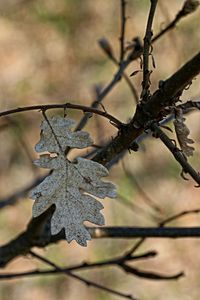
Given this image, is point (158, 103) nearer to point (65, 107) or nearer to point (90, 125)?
point (65, 107)

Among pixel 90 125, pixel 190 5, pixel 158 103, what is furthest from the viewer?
pixel 90 125

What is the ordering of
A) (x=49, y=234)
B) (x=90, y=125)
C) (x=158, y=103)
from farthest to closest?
(x=90, y=125) → (x=49, y=234) → (x=158, y=103)

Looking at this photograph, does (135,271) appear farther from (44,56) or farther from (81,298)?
(44,56)

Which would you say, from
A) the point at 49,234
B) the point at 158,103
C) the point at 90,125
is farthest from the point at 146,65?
the point at 90,125

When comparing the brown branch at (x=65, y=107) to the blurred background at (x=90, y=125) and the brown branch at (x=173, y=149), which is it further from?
the blurred background at (x=90, y=125)

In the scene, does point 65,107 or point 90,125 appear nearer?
point 65,107

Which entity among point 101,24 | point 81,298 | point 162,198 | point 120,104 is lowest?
point 81,298

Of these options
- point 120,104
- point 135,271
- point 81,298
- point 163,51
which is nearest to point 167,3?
point 163,51
